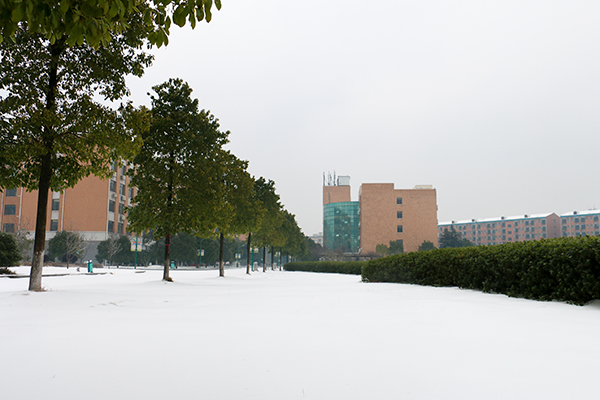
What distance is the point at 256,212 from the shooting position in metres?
27.4

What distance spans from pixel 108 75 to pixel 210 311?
7971 mm

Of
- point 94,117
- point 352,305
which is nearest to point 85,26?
point 352,305

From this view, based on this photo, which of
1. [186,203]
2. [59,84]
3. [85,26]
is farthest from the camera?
Result: [186,203]

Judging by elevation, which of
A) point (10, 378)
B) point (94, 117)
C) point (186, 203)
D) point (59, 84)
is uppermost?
point (59, 84)

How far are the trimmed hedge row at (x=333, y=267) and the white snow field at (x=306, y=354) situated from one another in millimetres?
28296

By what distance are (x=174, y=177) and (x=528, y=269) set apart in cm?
1329

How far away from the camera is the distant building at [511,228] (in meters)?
143

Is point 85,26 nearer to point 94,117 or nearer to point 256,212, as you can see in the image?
point 94,117

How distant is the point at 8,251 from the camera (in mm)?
22828

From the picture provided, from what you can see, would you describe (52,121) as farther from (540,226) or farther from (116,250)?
(540,226)

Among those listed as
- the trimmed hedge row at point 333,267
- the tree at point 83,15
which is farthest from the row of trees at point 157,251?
the tree at point 83,15

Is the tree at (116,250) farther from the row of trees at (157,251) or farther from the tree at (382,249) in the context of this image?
the tree at (382,249)

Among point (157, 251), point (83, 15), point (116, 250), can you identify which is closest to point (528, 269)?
point (83, 15)

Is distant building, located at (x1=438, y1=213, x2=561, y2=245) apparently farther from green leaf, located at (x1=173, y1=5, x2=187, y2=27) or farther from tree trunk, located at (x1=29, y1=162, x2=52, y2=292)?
green leaf, located at (x1=173, y1=5, x2=187, y2=27)
